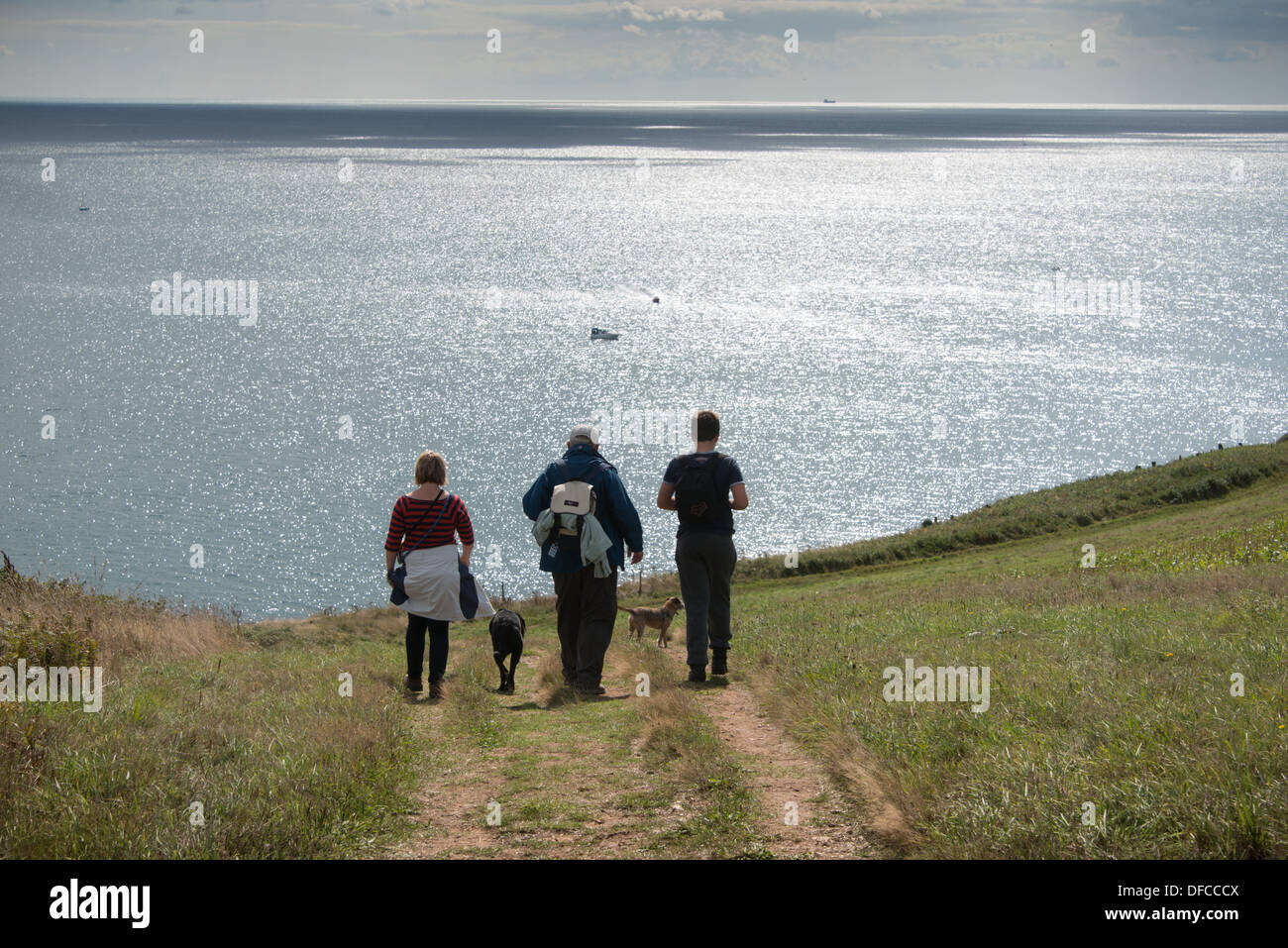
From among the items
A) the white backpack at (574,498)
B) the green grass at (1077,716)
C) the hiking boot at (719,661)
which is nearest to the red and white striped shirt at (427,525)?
the white backpack at (574,498)

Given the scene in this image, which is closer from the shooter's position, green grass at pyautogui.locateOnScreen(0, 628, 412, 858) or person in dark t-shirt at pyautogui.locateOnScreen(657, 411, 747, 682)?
green grass at pyautogui.locateOnScreen(0, 628, 412, 858)

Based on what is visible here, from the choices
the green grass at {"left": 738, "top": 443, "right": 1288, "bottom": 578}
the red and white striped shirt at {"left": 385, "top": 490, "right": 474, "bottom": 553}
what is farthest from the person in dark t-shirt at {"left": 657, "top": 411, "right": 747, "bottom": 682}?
the green grass at {"left": 738, "top": 443, "right": 1288, "bottom": 578}

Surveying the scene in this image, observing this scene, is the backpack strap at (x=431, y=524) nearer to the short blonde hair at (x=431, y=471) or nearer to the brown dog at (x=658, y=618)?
the short blonde hair at (x=431, y=471)

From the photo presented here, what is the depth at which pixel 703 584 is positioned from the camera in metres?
10.6

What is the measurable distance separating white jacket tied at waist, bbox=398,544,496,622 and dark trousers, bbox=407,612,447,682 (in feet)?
0.58

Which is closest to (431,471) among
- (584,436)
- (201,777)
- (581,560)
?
(584,436)

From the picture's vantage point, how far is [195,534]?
175 ft

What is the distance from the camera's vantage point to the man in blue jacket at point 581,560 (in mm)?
10180

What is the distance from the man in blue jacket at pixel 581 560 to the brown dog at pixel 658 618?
381 centimetres

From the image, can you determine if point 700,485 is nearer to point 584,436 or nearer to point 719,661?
point 584,436

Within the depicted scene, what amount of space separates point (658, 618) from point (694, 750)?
8.01 meters

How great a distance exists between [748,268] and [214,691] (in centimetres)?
13355

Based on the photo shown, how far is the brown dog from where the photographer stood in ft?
48.2

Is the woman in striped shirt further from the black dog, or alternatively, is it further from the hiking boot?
the hiking boot
